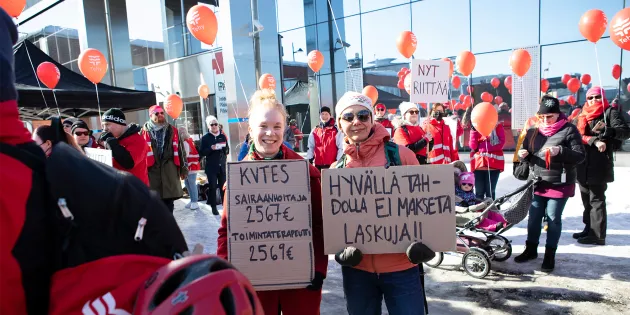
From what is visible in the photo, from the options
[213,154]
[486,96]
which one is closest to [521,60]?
[486,96]

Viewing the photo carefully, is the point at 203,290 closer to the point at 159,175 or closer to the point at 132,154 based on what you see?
the point at 132,154

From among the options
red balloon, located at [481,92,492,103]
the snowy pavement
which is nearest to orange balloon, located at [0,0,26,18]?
the snowy pavement

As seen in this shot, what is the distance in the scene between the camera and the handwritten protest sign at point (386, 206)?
2076mm

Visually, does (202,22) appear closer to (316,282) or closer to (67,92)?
(67,92)

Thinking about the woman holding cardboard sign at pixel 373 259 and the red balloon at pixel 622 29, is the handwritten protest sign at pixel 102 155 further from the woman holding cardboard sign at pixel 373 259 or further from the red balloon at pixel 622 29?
A: the red balloon at pixel 622 29

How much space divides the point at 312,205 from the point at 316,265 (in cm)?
34

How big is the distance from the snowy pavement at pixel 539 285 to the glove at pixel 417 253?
1.78 m

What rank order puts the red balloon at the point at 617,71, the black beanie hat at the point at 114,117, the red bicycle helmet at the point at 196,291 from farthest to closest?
the red balloon at the point at 617,71 → the black beanie hat at the point at 114,117 → the red bicycle helmet at the point at 196,291

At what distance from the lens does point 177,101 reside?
11500 millimetres

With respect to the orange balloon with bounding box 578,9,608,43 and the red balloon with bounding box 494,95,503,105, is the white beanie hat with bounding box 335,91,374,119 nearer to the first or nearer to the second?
the orange balloon with bounding box 578,9,608,43

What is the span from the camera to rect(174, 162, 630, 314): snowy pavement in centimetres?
348

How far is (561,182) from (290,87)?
15.4 meters

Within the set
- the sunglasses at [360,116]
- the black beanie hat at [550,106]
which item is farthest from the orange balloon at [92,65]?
the black beanie hat at [550,106]

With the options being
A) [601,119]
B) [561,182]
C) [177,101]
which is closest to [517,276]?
[561,182]
